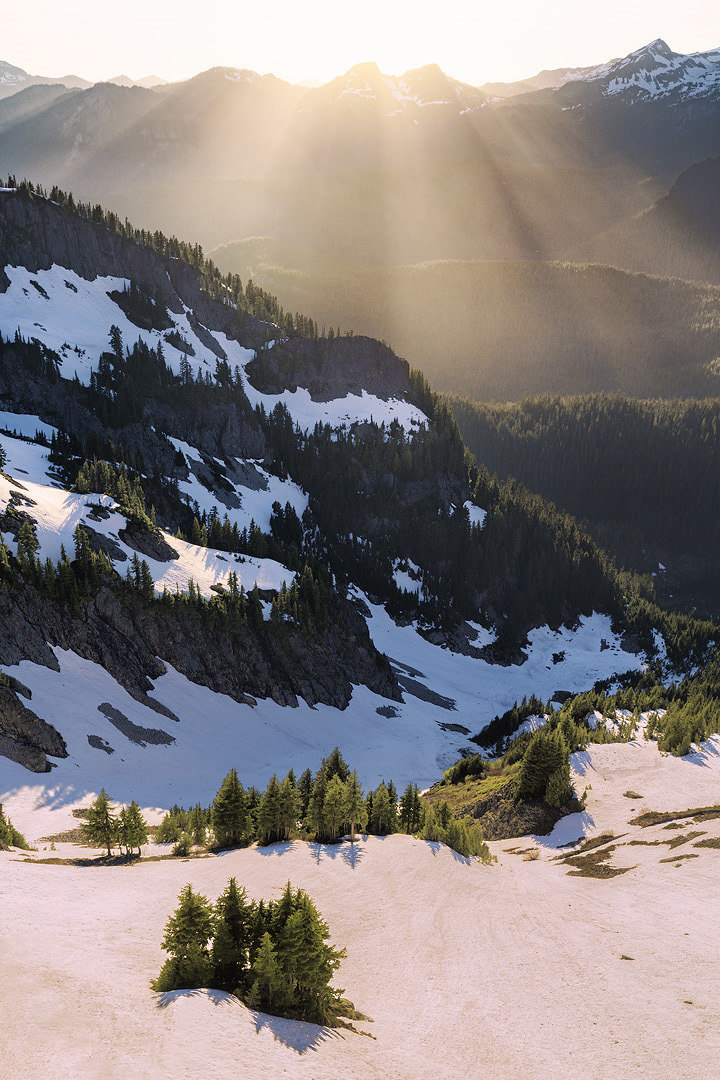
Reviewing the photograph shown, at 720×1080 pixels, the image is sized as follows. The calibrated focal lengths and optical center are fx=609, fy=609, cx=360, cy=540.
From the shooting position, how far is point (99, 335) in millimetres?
151125

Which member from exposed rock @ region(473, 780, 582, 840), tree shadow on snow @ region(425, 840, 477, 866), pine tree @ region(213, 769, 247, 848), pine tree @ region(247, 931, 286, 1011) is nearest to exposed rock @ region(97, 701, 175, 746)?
pine tree @ region(213, 769, 247, 848)

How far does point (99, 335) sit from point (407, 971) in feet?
517

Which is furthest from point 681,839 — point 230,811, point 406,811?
point 230,811

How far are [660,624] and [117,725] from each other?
150623 millimetres

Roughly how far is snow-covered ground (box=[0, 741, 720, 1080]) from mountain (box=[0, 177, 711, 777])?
33.0 metres

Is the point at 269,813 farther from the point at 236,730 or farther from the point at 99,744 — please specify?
the point at 236,730

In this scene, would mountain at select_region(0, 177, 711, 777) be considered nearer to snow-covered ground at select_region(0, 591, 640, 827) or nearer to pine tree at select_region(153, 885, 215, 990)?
snow-covered ground at select_region(0, 591, 640, 827)

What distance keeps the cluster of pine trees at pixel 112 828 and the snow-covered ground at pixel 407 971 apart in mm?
3177

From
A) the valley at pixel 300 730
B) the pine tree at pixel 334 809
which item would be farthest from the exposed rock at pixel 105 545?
the pine tree at pixel 334 809

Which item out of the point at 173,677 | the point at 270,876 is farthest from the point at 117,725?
the point at 270,876

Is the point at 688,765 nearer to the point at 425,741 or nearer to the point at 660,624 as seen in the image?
the point at 425,741

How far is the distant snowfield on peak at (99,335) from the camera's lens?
140 meters

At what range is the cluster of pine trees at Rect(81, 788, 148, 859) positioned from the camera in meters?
39.6

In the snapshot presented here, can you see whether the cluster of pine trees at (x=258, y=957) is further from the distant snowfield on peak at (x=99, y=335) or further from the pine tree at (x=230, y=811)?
the distant snowfield on peak at (x=99, y=335)
